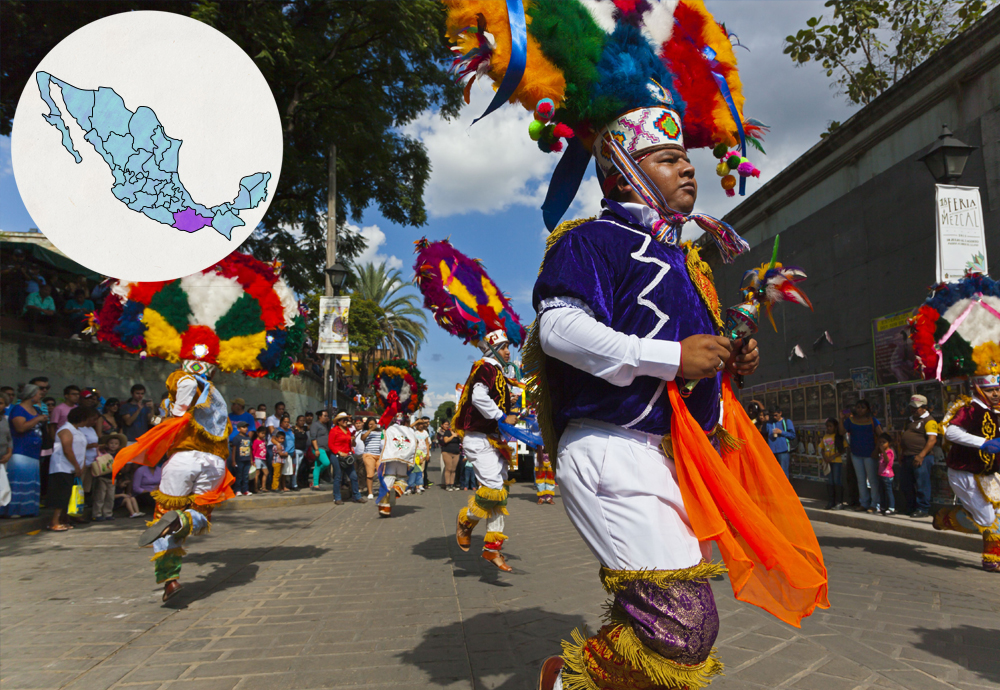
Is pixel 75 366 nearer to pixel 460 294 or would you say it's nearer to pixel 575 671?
pixel 460 294

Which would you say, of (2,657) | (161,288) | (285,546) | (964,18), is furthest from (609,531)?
(964,18)

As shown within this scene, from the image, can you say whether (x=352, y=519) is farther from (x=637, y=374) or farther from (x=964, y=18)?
(x=964, y=18)

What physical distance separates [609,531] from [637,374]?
0.47m

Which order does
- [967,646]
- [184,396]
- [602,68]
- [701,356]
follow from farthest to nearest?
[184,396], [967,646], [602,68], [701,356]

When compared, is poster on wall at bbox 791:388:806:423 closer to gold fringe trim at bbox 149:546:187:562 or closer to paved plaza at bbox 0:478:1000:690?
paved plaza at bbox 0:478:1000:690

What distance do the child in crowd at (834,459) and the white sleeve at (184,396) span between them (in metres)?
10.2

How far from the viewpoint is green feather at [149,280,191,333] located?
503 centimetres

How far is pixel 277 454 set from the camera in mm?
13391

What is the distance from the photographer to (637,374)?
71.2 inches

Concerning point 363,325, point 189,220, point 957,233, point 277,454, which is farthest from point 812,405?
point 363,325

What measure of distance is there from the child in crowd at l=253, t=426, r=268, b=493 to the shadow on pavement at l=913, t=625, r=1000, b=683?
11.8 m

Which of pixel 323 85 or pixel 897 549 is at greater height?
pixel 323 85

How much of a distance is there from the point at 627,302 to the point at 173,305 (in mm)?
4382

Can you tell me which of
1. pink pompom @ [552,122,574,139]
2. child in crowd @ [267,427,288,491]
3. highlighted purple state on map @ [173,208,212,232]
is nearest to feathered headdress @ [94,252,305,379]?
highlighted purple state on map @ [173,208,212,232]
